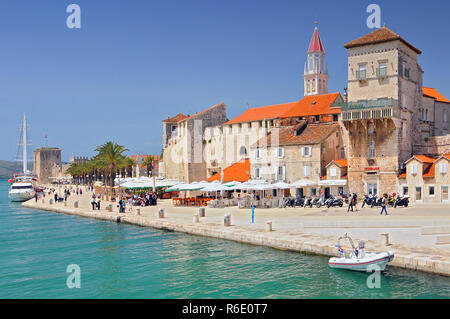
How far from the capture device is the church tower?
323 feet

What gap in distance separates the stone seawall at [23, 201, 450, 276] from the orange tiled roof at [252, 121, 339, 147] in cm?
1676

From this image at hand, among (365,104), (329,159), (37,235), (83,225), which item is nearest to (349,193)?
(329,159)

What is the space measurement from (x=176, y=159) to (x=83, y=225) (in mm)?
28269

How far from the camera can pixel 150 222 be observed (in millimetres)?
34531

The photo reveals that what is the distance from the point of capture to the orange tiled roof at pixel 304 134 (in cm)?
4415

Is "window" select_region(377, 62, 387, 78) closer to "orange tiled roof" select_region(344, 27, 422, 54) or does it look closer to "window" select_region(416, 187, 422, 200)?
"orange tiled roof" select_region(344, 27, 422, 54)

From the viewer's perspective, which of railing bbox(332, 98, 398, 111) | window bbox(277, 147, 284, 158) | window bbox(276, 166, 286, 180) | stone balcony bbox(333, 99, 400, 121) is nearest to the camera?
stone balcony bbox(333, 99, 400, 121)

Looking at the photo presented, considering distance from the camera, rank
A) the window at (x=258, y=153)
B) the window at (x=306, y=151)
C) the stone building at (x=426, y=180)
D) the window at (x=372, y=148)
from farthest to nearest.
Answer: the window at (x=258, y=153) < the window at (x=306, y=151) < the window at (x=372, y=148) < the stone building at (x=426, y=180)

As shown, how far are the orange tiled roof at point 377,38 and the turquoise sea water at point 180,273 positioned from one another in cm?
2362

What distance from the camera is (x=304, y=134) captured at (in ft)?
151

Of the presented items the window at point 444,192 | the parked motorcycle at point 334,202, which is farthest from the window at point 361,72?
the parked motorcycle at point 334,202

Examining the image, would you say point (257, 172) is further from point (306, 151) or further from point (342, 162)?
point (342, 162)

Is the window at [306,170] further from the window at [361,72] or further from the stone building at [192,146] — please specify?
the stone building at [192,146]

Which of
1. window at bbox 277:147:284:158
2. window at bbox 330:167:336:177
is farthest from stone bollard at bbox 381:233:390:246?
window at bbox 277:147:284:158
